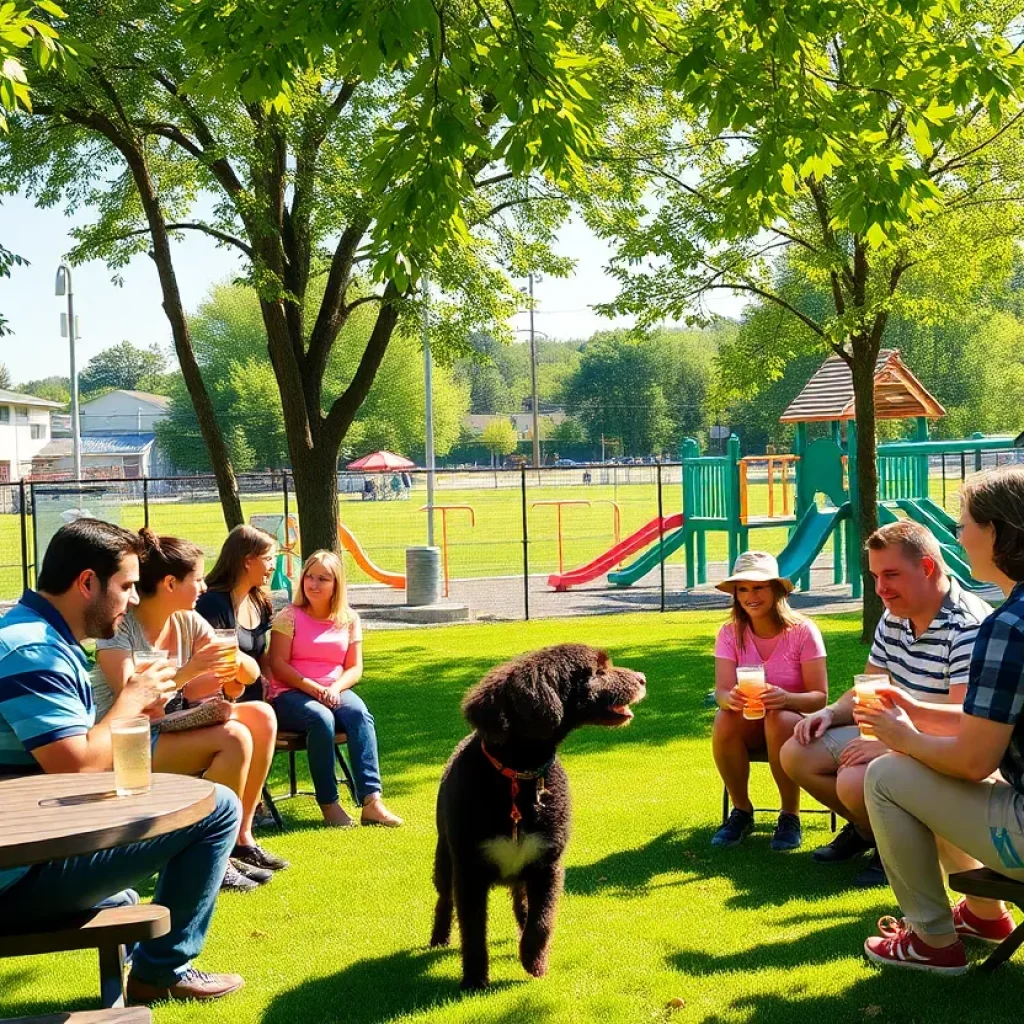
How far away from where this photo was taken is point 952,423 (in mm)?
78438

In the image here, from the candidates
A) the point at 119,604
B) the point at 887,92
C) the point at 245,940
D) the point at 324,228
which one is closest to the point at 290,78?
the point at 887,92

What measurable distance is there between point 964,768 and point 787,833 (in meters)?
2.44

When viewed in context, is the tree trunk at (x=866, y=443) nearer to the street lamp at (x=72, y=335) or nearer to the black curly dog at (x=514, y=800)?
the black curly dog at (x=514, y=800)

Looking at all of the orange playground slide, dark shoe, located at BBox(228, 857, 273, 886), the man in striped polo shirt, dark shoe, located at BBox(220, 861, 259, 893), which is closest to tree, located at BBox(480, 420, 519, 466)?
the orange playground slide

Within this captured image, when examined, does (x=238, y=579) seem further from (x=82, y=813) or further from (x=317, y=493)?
(x=317, y=493)

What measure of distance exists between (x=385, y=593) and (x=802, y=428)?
28.7 ft

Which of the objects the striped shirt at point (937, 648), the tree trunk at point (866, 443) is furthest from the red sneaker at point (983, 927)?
the tree trunk at point (866, 443)

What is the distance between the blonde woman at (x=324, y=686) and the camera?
6391 mm

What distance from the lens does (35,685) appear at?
129 inches

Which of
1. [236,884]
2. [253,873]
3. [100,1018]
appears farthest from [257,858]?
[100,1018]

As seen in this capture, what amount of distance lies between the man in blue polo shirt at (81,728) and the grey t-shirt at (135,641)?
1139 mm

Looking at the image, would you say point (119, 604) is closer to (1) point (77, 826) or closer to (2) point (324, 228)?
(1) point (77, 826)

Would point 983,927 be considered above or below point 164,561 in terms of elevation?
below

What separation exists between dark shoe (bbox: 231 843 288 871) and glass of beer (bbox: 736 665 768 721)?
7.87 feet
